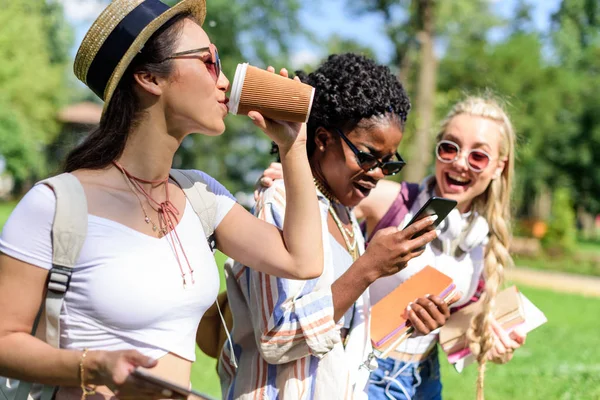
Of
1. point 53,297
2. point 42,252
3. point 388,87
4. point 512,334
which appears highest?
point 388,87

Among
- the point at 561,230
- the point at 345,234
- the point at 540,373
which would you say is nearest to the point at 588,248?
the point at 561,230

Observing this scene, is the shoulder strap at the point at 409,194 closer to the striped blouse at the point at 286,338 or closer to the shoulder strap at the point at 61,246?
the striped blouse at the point at 286,338

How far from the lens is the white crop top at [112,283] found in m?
1.66

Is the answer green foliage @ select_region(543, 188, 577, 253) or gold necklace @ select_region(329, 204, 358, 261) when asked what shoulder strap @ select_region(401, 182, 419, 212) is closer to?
gold necklace @ select_region(329, 204, 358, 261)

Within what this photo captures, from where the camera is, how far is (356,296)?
230 cm

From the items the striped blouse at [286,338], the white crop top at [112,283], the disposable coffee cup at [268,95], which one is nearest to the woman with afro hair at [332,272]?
the striped blouse at [286,338]

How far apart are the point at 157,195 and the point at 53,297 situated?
0.45 metres

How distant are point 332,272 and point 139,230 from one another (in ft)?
2.63

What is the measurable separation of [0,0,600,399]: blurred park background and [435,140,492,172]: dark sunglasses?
52cm

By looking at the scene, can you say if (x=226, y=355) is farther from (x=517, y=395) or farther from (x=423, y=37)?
(x=423, y=37)

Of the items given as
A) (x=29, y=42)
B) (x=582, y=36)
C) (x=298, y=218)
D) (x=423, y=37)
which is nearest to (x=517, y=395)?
(x=298, y=218)

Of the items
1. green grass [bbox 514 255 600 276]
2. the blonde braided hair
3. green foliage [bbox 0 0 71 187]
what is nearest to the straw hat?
the blonde braided hair

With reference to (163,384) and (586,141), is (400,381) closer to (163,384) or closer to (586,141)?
(163,384)

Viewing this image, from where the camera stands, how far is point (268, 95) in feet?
6.66
